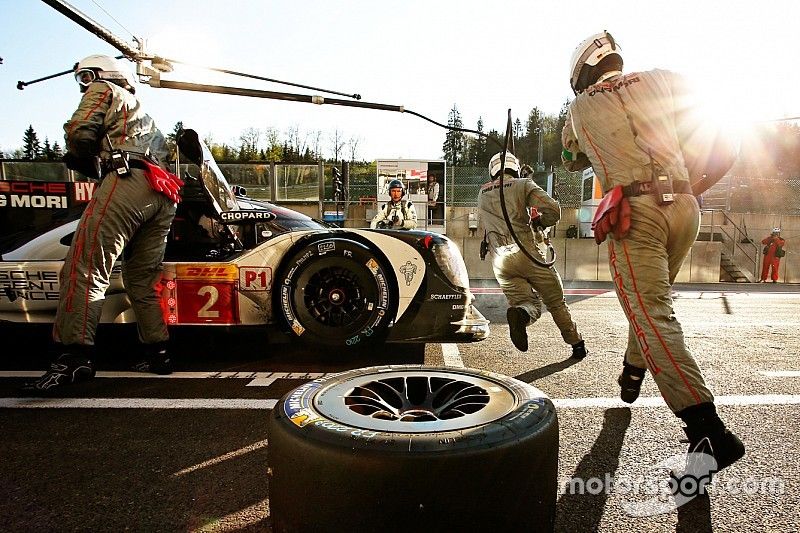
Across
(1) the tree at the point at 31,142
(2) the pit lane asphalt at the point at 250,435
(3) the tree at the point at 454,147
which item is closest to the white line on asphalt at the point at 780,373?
(2) the pit lane asphalt at the point at 250,435

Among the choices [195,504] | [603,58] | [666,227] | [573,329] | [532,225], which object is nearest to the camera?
[195,504]

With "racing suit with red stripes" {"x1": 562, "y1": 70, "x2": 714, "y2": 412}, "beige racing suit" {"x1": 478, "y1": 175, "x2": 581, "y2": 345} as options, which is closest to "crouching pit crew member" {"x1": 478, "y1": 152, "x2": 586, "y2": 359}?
"beige racing suit" {"x1": 478, "y1": 175, "x2": 581, "y2": 345}

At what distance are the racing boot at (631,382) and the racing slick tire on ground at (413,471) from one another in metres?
1.22

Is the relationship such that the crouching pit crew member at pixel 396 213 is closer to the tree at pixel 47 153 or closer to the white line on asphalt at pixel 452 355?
the white line on asphalt at pixel 452 355

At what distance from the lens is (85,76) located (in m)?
3.13

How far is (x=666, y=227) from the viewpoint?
2045 millimetres

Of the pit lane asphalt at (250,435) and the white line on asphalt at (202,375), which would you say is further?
the white line on asphalt at (202,375)

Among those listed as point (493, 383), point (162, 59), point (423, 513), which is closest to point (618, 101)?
point (493, 383)

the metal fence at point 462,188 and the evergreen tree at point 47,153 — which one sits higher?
the evergreen tree at point 47,153

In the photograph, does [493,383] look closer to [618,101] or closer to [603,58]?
[618,101]

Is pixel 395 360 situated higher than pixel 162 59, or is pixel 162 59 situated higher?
pixel 162 59

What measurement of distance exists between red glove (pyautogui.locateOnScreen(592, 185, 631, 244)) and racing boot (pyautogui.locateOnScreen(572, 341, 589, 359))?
1.66 metres

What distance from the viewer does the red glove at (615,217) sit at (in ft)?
6.66

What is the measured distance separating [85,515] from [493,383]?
1288 millimetres
